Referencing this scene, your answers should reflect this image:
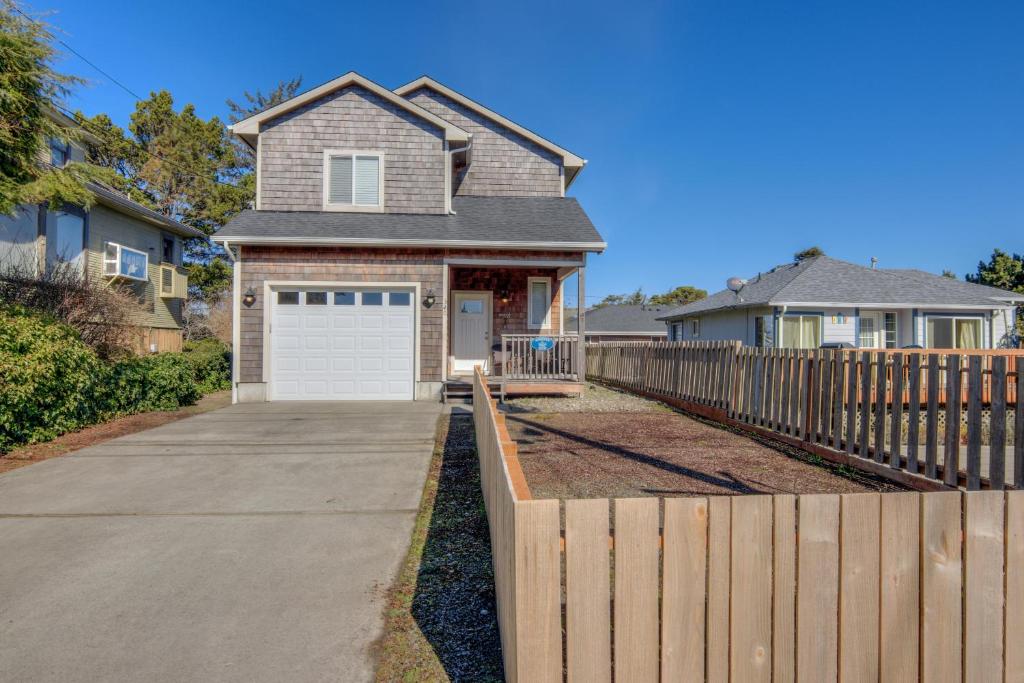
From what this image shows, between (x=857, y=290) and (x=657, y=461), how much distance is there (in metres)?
16.7

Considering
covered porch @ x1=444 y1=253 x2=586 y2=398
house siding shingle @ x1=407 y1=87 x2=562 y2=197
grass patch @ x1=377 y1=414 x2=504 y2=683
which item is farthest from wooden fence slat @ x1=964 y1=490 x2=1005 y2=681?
house siding shingle @ x1=407 y1=87 x2=562 y2=197

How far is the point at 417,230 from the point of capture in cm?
1102

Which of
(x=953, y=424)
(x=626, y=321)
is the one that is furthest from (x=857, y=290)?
(x=626, y=321)

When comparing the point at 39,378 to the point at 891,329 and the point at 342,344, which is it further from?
the point at 891,329

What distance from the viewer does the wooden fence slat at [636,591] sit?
5.76 feet

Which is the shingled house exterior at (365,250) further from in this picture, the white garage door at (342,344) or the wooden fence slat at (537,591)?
the wooden fence slat at (537,591)

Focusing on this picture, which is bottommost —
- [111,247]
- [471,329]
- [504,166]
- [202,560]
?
[202,560]

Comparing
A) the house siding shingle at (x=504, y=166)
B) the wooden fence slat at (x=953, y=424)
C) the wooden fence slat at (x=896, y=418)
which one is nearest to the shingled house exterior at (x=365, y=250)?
the house siding shingle at (x=504, y=166)

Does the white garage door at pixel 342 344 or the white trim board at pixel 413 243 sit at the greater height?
the white trim board at pixel 413 243

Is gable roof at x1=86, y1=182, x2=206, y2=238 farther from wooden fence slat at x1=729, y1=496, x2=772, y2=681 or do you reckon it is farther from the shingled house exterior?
wooden fence slat at x1=729, y1=496, x2=772, y2=681

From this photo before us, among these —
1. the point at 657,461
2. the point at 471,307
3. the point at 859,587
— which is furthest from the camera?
the point at 471,307

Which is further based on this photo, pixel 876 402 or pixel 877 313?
pixel 877 313

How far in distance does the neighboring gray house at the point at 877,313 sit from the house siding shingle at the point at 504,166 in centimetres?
793

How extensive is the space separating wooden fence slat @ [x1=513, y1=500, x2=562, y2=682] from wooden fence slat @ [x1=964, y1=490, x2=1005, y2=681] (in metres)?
1.58
